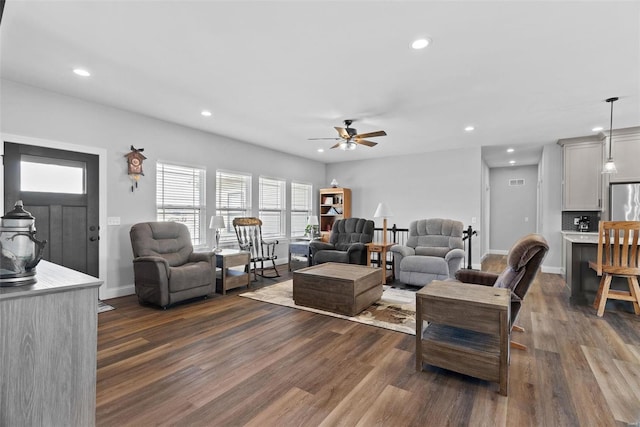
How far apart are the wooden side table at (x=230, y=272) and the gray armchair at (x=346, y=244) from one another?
135 centimetres

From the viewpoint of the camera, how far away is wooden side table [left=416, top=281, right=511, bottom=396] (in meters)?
2.04

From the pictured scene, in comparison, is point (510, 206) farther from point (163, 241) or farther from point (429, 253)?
point (163, 241)

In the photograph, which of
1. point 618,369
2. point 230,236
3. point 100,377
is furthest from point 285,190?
point 618,369

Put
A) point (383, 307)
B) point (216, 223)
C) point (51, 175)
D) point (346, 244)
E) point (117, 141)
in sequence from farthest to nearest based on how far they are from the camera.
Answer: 1. point (346, 244)
2. point (216, 223)
3. point (117, 141)
4. point (383, 307)
5. point (51, 175)

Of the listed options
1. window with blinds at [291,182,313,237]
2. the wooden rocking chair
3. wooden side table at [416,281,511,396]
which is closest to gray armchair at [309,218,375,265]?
the wooden rocking chair

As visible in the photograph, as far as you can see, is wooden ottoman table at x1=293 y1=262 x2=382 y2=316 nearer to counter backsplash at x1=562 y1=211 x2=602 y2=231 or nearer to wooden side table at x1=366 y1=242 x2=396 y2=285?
wooden side table at x1=366 y1=242 x2=396 y2=285

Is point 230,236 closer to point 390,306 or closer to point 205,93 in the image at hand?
point 205,93

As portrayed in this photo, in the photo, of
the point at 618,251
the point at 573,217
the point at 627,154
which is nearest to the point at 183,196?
the point at 618,251

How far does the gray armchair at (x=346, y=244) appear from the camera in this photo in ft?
17.5

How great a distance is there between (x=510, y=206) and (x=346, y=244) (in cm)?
600

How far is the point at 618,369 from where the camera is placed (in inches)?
93.2

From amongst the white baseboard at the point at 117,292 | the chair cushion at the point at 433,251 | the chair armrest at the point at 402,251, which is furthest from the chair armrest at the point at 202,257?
the chair cushion at the point at 433,251

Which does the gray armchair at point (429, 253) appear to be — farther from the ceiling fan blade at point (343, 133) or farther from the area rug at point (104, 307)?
the area rug at point (104, 307)

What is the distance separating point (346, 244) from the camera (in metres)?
5.89
